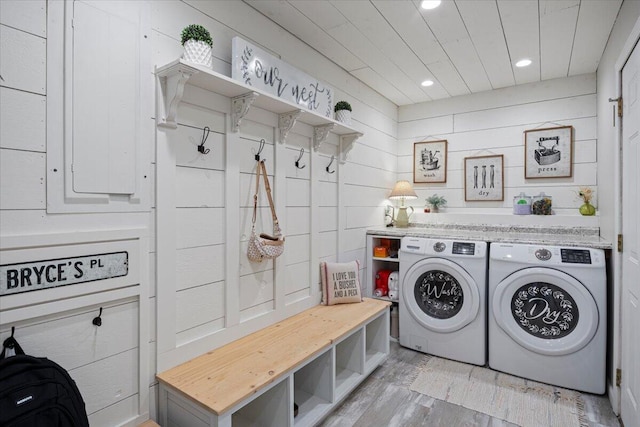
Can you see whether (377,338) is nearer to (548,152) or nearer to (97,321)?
(97,321)

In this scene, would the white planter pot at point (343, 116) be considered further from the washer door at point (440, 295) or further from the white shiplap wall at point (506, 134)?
the white shiplap wall at point (506, 134)

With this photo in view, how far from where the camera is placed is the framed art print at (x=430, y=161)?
364 centimetres

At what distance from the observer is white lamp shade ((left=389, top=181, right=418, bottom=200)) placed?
3499 mm

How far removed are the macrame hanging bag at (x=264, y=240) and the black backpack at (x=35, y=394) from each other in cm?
97

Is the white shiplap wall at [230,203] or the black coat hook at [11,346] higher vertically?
the white shiplap wall at [230,203]

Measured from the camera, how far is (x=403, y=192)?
3.50 metres

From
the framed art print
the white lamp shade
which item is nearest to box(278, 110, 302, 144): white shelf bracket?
the white lamp shade

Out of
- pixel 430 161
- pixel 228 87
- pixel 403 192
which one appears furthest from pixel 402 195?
pixel 228 87

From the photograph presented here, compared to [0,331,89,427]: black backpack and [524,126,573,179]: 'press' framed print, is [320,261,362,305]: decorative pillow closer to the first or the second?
[0,331,89,427]: black backpack

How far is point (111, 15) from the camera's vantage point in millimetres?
1349

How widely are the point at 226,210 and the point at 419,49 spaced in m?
1.85

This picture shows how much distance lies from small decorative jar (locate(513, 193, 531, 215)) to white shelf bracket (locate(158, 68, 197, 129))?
3.01 m

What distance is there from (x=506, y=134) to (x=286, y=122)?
7.75ft

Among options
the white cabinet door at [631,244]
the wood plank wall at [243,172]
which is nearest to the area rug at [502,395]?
the white cabinet door at [631,244]
